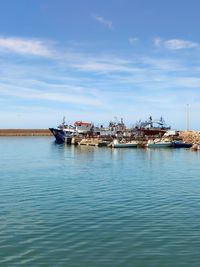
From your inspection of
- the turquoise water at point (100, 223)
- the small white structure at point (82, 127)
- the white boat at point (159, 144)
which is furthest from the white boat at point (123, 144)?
the turquoise water at point (100, 223)

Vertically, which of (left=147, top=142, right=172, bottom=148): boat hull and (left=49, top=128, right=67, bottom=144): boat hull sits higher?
(left=49, top=128, right=67, bottom=144): boat hull

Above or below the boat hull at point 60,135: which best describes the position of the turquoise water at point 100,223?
below

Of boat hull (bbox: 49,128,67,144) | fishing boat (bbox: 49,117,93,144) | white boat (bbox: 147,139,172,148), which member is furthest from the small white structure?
white boat (bbox: 147,139,172,148)

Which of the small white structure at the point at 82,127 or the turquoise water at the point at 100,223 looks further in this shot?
the small white structure at the point at 82,127

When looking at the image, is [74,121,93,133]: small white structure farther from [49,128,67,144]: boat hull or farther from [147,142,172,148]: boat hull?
[147,142,172,148]: boat hull

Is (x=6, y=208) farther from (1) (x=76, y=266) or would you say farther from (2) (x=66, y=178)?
(2) (x=66, y=178)

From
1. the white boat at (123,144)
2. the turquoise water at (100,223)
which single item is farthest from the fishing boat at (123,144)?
the turquoise water at (100,223)

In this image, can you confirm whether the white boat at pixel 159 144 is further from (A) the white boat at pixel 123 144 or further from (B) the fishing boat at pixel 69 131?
(B) the fishing boat at pixel 69 131

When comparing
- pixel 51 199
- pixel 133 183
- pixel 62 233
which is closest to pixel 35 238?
pixel 62 233

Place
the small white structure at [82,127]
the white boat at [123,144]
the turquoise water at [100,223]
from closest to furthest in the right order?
the turquoise water at [100,223], the white boat at [123,144], the small white structure at [82,127]

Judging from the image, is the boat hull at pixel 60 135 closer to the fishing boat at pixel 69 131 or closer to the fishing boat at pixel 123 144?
the fishing boat at pixel 69 131

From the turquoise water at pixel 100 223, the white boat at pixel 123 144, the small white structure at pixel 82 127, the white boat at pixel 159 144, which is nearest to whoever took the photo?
the turquoise water at pixel 100 223

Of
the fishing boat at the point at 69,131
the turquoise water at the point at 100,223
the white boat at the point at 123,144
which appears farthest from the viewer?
the fishing boat at the point at 69,131

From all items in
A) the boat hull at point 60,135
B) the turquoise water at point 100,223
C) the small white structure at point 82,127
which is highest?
the small white structure at point 82,127
